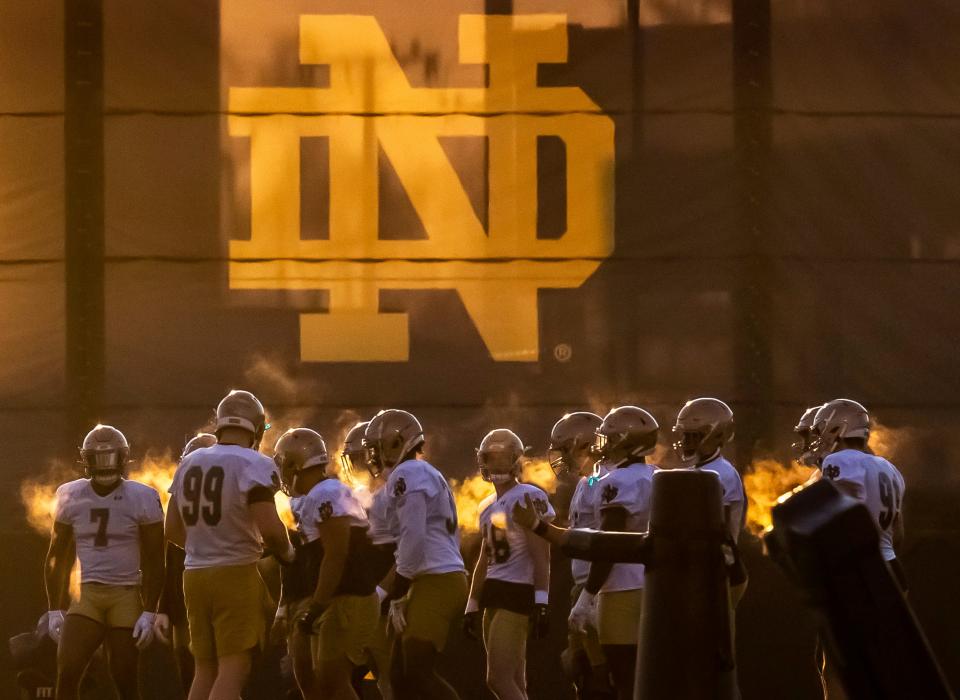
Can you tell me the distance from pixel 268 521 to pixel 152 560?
188 centimetres

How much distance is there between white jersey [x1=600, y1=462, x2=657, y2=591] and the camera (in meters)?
7.65

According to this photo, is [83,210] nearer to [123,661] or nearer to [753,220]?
[123,661]

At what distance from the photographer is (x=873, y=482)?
835 centimetres

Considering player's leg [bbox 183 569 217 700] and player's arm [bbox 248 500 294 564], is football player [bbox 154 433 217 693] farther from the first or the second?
player's arm [bbox 248 500 294 564]

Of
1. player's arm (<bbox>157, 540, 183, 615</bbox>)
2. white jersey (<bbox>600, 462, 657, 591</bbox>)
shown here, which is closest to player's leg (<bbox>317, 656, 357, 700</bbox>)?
white jersey (<bbox>600, 462, 657, 591</bbox>)

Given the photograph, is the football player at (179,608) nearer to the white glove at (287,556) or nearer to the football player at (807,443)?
the white glove at (287,556)

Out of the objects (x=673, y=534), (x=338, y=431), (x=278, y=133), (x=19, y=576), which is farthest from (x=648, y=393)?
(x=673, y=534)

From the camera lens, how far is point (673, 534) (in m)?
2.41

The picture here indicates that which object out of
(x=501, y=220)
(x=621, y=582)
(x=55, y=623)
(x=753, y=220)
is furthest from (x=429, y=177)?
(x=621, y=582)

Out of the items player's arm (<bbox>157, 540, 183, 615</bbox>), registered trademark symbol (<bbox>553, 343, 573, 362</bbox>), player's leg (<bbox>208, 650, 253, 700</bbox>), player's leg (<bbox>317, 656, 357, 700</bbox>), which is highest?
registered trademark symbol (<bbox>553, 343, 573, 362</bbox>)

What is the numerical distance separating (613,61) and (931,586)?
4040 millimetres

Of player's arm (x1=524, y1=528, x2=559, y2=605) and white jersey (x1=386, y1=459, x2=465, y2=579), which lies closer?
white jersey (x1=386, y1=459, x2=465, y2=579)

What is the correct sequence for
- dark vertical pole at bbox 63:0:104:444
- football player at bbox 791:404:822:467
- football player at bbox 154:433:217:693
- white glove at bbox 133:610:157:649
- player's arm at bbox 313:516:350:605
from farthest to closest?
1. dark vertical pole at bbox 63:0:104:444
2. football player at bbox 791:404:822:467
3. football player at bbox 154:433:217:693
4. white glove at bbox 133:610:157:649
5. player's arm at bbox 313:516:350:605

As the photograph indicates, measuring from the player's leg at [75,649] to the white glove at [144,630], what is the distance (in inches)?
9.4
